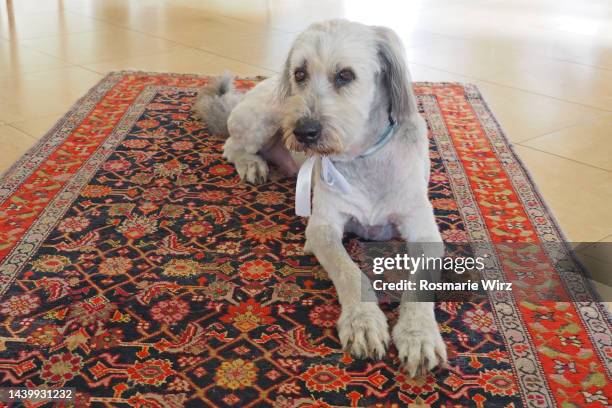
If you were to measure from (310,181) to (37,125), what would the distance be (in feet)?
7.24

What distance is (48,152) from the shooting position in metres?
3.51

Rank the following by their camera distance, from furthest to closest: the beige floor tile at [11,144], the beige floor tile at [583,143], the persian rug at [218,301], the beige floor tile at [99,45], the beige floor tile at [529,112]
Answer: the beige floor tile at [99,45], the beige floor tile at [529,112], the beige floor tile at [583,143], the beige floor tile at [11,144], the persian rug at [218,301]

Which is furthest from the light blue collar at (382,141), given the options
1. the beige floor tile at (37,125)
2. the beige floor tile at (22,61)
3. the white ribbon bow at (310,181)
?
the beige floor tile at (22,61)

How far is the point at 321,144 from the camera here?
219 cm

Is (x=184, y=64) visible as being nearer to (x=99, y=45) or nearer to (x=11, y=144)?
(x=99, y=45)

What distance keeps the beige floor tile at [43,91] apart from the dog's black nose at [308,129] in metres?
2.51

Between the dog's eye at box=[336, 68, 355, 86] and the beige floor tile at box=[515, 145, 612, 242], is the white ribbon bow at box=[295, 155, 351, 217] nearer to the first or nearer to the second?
the dog's eye at box=[336, 68, 355, 86]

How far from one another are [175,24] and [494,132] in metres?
4.12

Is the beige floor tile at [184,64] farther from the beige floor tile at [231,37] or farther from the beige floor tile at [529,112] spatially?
the beige floor tile at [529,112]

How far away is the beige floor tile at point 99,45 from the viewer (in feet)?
18.2

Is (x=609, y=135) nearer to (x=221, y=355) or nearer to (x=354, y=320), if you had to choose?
(x=354, y=320)

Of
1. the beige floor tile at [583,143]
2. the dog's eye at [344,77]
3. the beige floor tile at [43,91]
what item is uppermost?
the dog's eye at [344,77]

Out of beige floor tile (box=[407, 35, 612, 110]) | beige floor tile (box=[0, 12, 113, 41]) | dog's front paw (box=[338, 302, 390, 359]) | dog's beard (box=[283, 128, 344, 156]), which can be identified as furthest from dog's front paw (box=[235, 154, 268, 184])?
beige floor tile (box=[0, 12, 113, 41])

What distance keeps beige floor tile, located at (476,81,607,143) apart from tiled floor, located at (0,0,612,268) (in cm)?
1
